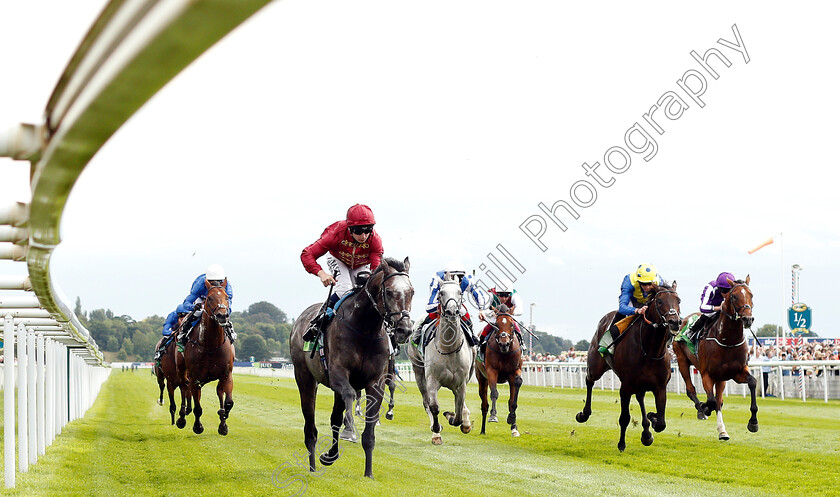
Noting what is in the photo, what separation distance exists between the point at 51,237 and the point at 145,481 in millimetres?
5780

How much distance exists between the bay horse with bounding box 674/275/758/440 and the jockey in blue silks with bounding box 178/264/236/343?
6.27m

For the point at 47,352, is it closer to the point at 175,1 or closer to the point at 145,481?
the point at 145,481

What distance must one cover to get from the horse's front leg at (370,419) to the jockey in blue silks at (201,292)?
3.73m

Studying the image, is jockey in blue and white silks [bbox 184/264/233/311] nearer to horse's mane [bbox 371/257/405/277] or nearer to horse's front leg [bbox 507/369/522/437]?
horse's front leg [bbox 507/369/522/437]

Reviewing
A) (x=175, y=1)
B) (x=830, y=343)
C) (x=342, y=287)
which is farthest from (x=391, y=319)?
(x=830, y=343)

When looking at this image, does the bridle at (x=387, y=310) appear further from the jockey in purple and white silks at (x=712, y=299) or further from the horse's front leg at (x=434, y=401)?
the jockey in purple and white silks at (x=712, y=299)

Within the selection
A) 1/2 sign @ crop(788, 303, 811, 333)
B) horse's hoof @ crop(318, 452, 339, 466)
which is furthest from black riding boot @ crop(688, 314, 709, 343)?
1/2 sign @ crop(788, 303, 811, 333)

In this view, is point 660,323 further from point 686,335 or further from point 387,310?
point 387,310

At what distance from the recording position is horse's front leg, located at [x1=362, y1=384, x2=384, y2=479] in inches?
300

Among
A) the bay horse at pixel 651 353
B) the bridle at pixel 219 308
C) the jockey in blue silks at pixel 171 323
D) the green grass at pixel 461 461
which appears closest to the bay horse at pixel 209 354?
the bridle at pixel 219 308

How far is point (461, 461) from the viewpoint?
9.34m

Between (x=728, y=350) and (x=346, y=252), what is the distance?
5.84m

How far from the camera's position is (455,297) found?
1041 centimetres

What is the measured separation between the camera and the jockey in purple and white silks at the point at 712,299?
12094mm
